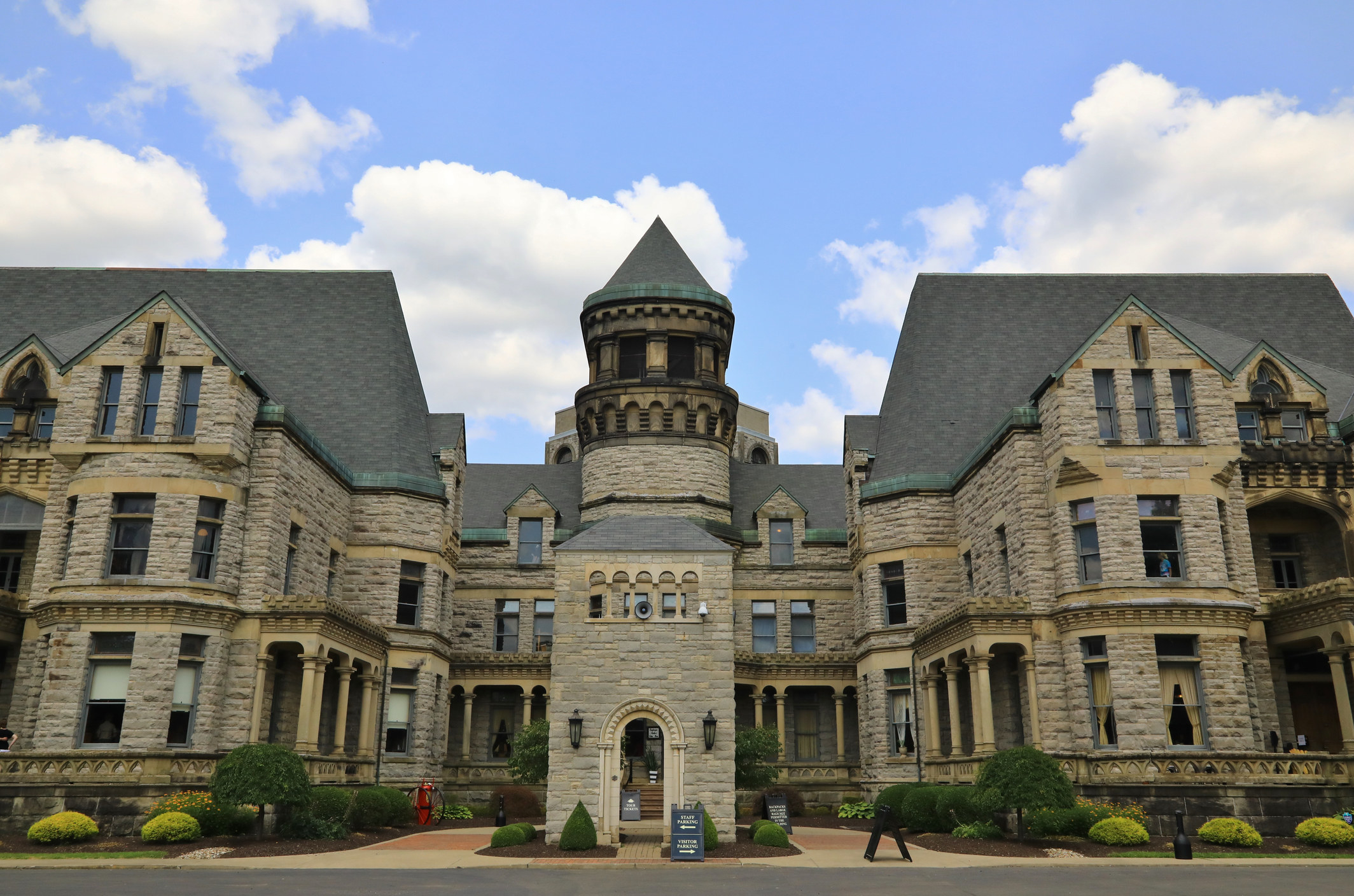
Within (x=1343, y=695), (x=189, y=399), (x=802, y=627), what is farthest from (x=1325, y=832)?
(x=189, y=399)

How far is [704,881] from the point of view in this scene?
1812 cm

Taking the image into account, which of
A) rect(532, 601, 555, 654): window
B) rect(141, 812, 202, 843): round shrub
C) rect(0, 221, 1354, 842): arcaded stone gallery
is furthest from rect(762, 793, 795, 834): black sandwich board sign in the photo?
rect(532, 601, 555, 654): window

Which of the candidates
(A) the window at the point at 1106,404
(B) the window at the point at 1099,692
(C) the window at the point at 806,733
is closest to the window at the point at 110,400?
(C) the window at the point at 806,733

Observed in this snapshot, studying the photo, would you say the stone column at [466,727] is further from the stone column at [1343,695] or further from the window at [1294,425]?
the window at [1294,425]

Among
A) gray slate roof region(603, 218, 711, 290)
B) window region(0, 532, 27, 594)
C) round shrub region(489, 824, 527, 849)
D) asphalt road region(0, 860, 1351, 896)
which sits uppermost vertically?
gray slate roof region(603, 218, 711, 290)

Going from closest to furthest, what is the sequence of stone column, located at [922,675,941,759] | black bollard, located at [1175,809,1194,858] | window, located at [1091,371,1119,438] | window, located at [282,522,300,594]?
black bollard, located at [1175,809,1194,858] → window, located at [1091,371,1119,438] → window, located at [282,522,300,594] → stone column, located at [922,675,941,759]

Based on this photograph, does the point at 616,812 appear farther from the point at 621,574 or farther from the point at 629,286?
the point at 629,286

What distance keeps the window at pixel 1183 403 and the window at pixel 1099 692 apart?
6672 millimetres

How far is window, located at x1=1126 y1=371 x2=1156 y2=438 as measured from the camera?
96.9ft

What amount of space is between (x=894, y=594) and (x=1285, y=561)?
42.9 feet

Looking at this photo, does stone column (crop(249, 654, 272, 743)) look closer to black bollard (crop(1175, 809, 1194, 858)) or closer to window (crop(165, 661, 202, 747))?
window (crop(165, 661, 202, 747))

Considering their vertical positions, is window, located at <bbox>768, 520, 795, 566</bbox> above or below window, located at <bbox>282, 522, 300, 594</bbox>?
above

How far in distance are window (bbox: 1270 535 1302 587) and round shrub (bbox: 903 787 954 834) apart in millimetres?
14163

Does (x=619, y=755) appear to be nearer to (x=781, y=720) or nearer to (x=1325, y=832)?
(x=1325, y=832)
